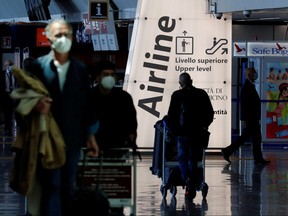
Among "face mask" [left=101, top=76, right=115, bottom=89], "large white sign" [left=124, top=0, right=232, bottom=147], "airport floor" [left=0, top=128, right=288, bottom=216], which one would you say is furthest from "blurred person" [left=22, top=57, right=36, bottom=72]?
"large white sign" [left=124, top=0, right=232, bottom=147]

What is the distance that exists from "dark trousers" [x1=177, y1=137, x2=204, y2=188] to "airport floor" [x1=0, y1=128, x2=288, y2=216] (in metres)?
0.31

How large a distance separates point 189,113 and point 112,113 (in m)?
4.92

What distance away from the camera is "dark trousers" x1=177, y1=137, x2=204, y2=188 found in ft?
53.3

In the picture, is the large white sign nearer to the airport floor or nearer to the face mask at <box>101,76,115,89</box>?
the airport floor

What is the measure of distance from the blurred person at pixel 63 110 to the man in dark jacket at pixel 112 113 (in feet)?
4.47

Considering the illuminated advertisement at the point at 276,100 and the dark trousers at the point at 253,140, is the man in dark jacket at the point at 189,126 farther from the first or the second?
the illuminated advertisement at the point at 276,100

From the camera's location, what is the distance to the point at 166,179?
16578 mm

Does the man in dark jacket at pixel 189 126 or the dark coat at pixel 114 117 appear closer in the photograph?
the dark coat at pixel 114 117

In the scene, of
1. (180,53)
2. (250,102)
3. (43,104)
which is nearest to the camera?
(43,104)

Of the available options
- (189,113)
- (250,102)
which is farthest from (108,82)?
(250,102)

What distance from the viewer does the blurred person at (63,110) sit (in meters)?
9.59

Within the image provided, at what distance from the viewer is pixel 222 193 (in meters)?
17.4

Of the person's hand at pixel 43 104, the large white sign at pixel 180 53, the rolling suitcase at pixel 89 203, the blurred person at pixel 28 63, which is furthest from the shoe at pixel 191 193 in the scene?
the large white sign at pixel 180 53

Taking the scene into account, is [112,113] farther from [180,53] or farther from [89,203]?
[180,53]
